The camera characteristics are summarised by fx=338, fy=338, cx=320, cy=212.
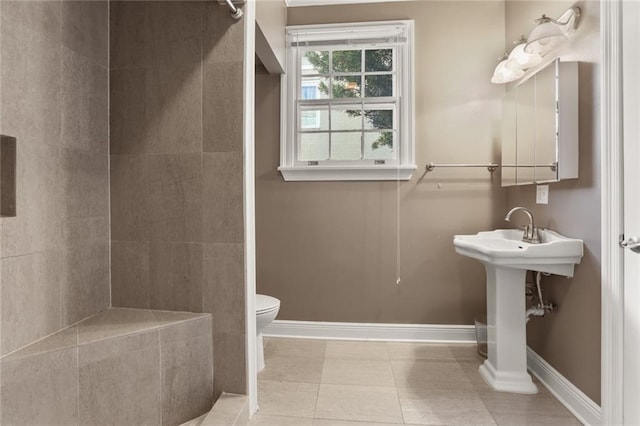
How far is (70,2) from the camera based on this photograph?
1490 mm

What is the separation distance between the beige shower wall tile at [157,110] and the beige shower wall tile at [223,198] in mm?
131

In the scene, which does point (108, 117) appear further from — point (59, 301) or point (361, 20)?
point (361, 20)

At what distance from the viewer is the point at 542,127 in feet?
6.27

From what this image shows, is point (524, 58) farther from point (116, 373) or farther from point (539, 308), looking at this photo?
point (116, 373)

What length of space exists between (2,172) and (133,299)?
80 cm

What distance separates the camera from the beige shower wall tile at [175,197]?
1639 millimetres

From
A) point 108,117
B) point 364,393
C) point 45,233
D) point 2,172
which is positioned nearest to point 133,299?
point 45,233

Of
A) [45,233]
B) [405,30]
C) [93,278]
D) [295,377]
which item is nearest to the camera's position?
[45,233]

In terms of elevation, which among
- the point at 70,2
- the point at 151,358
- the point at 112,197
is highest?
the point at 70,2

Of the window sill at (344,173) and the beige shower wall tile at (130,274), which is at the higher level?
the window sill at (344,173)

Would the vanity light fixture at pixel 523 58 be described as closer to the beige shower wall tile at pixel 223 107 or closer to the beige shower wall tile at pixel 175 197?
the beige shower wall tile at pixel 223 107

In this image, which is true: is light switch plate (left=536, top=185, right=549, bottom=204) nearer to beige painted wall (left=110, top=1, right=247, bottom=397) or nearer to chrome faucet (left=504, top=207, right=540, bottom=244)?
chrome faucet (left=504, top=207, right=540, bottom=244)

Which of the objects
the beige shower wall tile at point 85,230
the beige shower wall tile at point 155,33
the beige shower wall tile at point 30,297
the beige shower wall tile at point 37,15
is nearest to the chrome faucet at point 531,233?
the beige shower wall tile at point 155,33

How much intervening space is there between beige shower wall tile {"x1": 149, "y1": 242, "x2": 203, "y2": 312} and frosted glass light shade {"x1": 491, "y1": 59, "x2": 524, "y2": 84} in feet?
7.12
